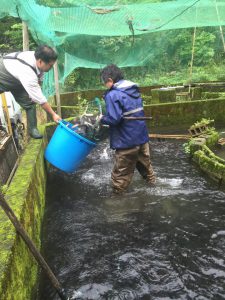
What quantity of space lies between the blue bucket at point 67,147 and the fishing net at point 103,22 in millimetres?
2826

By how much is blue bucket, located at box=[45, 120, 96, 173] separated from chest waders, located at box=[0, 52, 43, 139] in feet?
2.80

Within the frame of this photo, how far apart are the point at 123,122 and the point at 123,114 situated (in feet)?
0.40

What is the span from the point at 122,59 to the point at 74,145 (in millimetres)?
9277

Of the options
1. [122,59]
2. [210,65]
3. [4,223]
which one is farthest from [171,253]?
[210,65]

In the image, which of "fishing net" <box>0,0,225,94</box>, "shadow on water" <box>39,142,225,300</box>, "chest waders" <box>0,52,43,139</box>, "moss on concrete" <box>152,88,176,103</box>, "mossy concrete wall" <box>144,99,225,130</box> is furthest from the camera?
"moss on concrete" <box>152,88,176,103</box>

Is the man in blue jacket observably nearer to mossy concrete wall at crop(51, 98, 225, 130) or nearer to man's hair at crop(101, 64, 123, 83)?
man's hair at crop(101, 64, 123, 83)

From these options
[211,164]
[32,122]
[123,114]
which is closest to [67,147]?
[123,114]

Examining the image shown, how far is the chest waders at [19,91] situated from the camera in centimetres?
496

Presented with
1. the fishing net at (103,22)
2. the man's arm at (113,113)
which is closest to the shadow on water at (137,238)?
the man's arm at (113,113)

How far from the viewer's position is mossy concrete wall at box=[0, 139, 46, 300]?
245 centimetres

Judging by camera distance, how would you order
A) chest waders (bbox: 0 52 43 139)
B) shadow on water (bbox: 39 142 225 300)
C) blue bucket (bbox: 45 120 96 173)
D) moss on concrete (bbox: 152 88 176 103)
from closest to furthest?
shadow on water (bbox: 39 142 225 300), blue bucket (bbox: 45 120 96 173), chest waders (bbox: 0 52 43 139), moss on concrete (bbox: 152 88 176 103)

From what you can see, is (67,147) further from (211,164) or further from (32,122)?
(211,164)

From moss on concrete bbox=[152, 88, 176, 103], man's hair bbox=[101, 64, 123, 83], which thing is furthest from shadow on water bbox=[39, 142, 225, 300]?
moss on concrete bbox=[152, 88, 176, 103]

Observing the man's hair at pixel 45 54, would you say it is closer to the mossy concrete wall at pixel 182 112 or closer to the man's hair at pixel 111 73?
the man's hair at pixel 111 73
